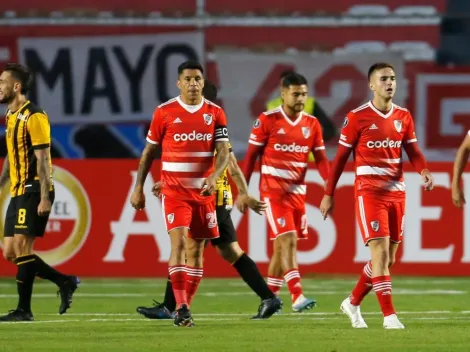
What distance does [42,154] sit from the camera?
1245 cm

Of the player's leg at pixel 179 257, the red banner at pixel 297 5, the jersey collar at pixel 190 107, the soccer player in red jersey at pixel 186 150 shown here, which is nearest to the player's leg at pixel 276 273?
the soccer player in red jersey at pixel 186 150

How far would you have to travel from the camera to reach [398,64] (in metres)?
26.4

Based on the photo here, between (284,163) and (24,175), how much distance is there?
8.63 ft

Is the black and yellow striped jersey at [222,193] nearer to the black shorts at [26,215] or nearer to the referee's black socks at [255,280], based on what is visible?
the referee's black socks at [255,280]

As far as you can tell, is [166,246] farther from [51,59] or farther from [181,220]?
[51,59]

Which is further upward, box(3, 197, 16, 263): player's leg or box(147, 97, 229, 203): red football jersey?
box(147, 97, 229, 203): red football jersey

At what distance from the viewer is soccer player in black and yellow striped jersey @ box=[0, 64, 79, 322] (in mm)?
12469

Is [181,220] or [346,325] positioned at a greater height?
[181,220]

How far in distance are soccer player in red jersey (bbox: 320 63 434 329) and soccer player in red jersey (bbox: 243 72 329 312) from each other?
2.14 metres

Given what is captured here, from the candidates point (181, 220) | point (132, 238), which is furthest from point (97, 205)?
point (181, 220)

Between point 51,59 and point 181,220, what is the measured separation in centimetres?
1504

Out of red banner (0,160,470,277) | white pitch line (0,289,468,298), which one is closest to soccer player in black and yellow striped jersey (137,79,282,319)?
white pitch line (0,289,468,298)

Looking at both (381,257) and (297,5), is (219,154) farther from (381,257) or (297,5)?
(297,5)

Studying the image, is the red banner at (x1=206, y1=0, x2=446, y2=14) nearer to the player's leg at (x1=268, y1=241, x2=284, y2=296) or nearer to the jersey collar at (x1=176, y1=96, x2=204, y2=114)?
the player's leg at (x1=268, y1=241, x2=284, y2=296)
